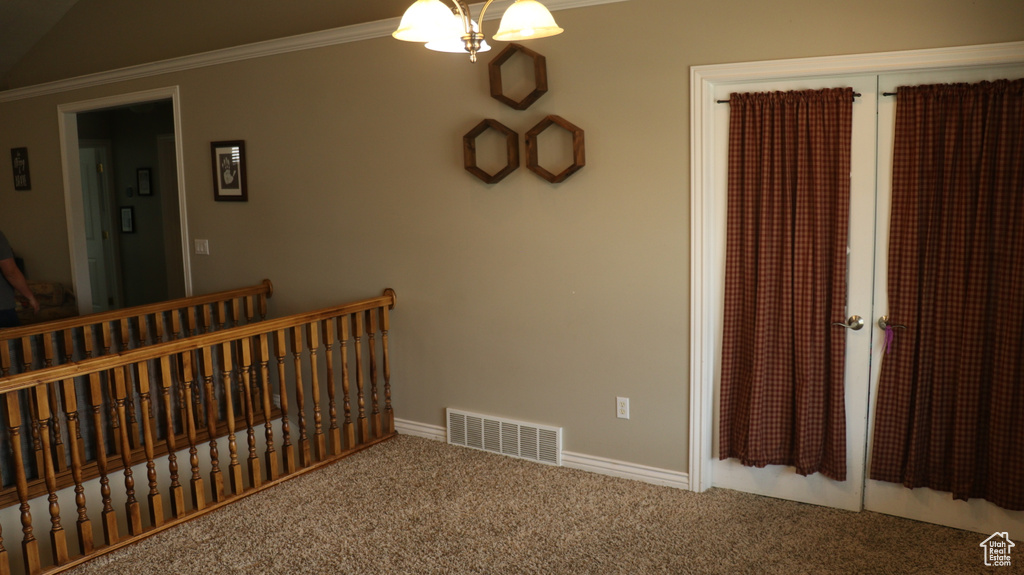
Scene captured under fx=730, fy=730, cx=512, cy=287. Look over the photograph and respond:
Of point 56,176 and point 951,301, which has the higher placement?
point 56,176

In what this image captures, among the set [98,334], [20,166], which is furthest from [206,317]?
[20,166]

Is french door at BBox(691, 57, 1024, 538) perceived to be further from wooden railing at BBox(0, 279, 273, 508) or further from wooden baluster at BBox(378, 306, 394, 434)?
wooden railing at BBox(0, 279, 273, 508)

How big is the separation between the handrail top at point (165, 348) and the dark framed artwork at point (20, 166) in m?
3.82

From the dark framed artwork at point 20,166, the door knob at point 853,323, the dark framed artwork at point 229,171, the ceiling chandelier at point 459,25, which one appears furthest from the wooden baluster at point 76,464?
the dark framed artwork at point 20,166

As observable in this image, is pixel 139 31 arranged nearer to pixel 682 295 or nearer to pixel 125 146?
pixel 125 146

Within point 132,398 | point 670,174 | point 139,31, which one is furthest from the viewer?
point 139,31

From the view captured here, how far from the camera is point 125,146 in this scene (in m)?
7.52

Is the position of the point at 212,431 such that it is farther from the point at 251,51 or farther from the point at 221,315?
the point at 251,51

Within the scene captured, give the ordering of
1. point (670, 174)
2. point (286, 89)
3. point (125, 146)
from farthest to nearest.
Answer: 1. point (125, 146)
2. point (286, 89)
3. point (670, 174)

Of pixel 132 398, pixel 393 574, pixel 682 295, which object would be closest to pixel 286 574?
pixel 393 574

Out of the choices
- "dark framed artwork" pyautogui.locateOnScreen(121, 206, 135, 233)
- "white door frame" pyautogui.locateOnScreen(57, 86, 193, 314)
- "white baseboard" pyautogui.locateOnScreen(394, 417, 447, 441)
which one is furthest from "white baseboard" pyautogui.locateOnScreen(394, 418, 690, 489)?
"dark framed artwork" pyautogui.locateOnScreen(121, 206, 135, 233)

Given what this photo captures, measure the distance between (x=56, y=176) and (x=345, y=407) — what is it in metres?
3.77

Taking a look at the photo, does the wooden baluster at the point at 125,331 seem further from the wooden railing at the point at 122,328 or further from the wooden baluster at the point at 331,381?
the wooden baluster at the point at 331,381

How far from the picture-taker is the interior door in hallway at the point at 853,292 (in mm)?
3049
